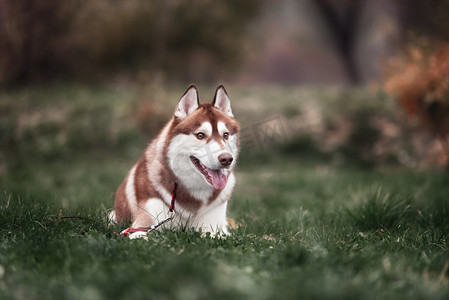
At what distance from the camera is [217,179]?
131 inches

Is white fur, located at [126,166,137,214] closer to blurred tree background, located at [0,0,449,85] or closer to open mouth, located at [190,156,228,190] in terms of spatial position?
open mouth, located at [190,156,228,190]

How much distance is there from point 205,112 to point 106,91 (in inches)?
445

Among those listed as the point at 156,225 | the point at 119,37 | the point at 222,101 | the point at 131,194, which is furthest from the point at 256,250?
the point at 119,37

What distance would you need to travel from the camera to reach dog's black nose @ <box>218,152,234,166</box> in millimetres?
3164

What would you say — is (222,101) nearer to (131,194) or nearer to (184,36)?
(131,194)

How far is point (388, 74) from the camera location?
666 centimetres

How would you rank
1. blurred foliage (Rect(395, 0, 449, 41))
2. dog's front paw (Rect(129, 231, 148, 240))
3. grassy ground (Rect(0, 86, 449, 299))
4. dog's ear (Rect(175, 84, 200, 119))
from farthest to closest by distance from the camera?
blurred foliage (Rect(395, 0, 449, 41)), dog's ear (Rect(175, 84, 200, 119)), dog's front paw (Rect(129, 231, 148, 240)), grassy ground (Rect(0, 86, 449, 299))

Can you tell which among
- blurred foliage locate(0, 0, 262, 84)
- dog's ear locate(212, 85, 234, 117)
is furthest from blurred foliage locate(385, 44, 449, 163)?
blurred foliage locate(0, 0, 262, 84)

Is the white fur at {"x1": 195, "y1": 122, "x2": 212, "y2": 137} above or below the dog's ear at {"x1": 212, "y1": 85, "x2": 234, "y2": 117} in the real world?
below

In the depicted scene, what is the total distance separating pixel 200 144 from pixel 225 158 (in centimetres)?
30

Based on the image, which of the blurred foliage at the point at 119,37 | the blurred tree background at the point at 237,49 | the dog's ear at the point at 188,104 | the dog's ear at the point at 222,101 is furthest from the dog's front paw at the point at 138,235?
the blurred foliage at the point at 119,37

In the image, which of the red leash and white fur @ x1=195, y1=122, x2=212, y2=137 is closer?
the red leash

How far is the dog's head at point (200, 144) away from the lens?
3.28 meters

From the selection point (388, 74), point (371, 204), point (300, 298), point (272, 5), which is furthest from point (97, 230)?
point (272, 5)
